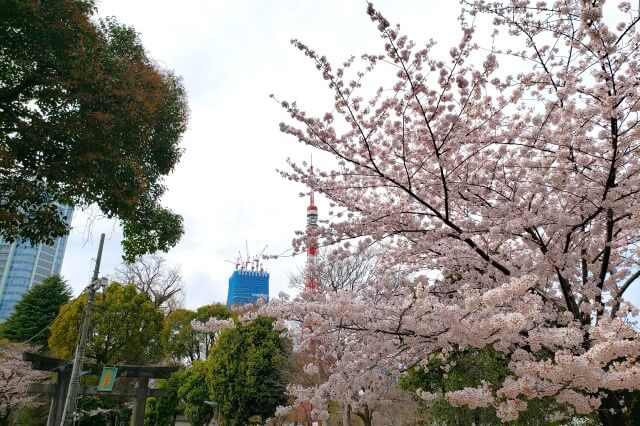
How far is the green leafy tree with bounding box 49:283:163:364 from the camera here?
17.6 m

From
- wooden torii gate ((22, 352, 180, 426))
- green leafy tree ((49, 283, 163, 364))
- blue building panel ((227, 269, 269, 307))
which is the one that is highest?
blue building panel ((227, 269, 269, 307))

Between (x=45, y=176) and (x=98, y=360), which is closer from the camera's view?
(x=45, y=176)

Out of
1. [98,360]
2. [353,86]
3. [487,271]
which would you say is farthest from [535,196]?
[98,360]

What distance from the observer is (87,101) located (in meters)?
4.81

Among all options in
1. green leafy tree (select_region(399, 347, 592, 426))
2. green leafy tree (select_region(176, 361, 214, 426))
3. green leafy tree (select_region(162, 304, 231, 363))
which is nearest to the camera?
green leafy tree (select_region(399, 347, 592, 426))

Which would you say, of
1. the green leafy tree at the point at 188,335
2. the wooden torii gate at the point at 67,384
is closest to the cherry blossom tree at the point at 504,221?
the wooden torii gate at the point at 67,384

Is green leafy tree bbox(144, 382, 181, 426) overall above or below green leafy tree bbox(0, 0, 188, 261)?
below

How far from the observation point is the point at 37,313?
22469 mm

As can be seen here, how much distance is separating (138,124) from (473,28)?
13.8 ft

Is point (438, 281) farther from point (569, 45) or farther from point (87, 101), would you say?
point (87, 101)

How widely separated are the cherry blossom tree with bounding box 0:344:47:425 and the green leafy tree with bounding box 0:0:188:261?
13.0 metres

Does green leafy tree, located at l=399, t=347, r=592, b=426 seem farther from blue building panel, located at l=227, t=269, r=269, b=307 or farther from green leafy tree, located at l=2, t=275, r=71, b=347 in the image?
blue building panel, located at l=227, t=269, r=269, b=307

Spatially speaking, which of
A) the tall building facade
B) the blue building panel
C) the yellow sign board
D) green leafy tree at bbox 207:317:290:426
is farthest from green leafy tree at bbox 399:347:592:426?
the tall building facade

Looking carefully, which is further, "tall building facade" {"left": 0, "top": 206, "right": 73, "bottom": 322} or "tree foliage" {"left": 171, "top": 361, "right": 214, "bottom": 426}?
"tall building facade" {"left": 0, "top": 206, "right": 73, "bottom": 322}
